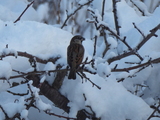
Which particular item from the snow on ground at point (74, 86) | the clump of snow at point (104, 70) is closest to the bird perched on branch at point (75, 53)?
the snow on ground at point (74, 86)

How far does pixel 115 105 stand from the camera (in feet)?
7.58

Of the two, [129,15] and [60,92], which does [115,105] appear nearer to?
[60,92]

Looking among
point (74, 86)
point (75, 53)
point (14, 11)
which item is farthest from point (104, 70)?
point (14, 11)

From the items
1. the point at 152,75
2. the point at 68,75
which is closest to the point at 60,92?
the point at 68,75

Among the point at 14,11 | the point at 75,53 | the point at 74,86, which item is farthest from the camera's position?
the point at 14,11

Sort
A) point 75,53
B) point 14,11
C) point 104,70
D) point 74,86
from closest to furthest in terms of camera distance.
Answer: point 104,70
point 74,86
point 75,53
point 14,11

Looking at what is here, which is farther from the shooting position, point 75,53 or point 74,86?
point 75,53

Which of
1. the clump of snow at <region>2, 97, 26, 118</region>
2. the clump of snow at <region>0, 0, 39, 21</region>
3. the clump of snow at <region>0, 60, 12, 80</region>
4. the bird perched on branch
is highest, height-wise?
the clump of snow at <region>0, 0, 39, 21</region>

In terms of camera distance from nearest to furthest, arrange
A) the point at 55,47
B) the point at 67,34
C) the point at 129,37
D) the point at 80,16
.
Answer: the point at 55,47
the point at 67,34
the point at 129,37
the point at 80,16

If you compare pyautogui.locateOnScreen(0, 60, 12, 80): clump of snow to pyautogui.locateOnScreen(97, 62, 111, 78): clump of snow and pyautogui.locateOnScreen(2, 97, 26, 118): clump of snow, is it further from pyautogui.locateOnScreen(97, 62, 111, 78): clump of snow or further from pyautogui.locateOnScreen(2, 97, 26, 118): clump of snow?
pyautogui.locateOnScreen(97, 62, 111, 78): clump of snow

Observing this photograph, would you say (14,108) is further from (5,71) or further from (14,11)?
(14,11)

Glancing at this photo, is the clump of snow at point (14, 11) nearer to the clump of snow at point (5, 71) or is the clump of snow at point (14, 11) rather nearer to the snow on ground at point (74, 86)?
the snow on ground at point (74, 86)

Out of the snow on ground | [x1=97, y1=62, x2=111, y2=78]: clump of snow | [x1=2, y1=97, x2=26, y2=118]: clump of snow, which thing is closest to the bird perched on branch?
the snow on ground

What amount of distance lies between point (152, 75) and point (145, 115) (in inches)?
14.1
